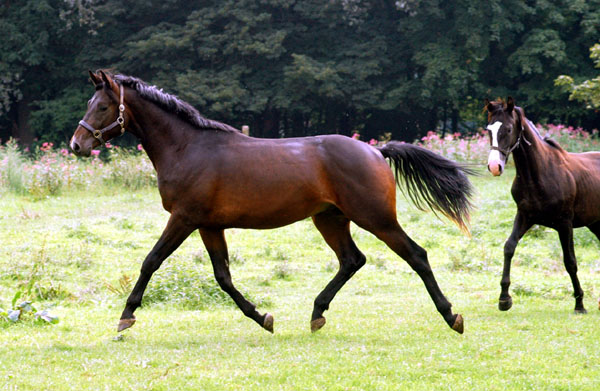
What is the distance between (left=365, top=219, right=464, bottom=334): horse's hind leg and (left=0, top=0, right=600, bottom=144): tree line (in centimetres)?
2750

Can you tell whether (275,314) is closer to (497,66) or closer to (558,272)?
(558,272)

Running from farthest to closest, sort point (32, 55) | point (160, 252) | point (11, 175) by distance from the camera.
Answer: point (32, 55)
point (11, 175)
point (160, 252)

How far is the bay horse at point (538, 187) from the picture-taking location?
7535 millimetres

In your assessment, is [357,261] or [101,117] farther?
[357,261]

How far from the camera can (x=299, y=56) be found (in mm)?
34125

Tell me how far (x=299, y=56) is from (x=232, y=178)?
93.5ft

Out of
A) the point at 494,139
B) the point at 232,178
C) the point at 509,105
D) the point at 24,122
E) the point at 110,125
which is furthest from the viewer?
the point at 24,122

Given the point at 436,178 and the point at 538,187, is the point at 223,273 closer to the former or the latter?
the point at 436,178

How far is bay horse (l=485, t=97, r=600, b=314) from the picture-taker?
754 cm

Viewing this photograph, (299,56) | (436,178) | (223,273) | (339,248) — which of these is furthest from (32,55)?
(436,178)

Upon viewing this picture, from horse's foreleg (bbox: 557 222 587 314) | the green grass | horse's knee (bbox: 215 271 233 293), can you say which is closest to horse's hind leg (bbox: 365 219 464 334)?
the green grass

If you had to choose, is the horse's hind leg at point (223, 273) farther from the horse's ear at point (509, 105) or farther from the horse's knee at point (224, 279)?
the horse's ear at point (509, 105)

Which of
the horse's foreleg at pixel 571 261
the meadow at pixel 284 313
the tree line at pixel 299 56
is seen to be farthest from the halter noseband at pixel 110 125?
the tree line at pixel 299 56

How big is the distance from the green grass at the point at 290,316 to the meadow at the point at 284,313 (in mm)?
22
